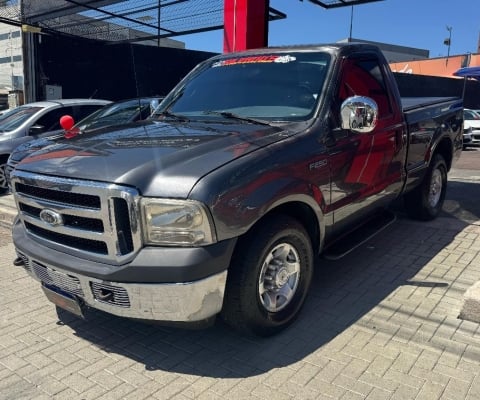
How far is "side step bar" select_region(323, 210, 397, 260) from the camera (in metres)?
4.05

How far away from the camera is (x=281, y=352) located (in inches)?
130

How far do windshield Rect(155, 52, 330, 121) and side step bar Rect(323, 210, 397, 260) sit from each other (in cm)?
115

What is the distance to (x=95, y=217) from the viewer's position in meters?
2.84

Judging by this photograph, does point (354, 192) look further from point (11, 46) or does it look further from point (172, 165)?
point (11, 46)

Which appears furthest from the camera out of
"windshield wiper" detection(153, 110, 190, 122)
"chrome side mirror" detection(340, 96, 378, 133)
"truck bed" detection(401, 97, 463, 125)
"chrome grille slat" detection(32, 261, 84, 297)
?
"truck bed" detection(401, 97, 463, 125)

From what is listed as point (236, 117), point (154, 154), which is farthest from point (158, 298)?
point (236, 117)

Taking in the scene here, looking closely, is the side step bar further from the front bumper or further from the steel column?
the steel column

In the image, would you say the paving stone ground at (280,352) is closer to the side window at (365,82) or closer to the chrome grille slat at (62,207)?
the chrome grille slat at (62,207)

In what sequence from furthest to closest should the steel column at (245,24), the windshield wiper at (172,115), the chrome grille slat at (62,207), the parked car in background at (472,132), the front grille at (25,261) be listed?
1. the parked car in background at (472,132)
2. the steel column at (245,24)
3. the windshield wiper at (172,115)
4. the front grille at (25,261)
5. the chrome grille slat at (62,207)

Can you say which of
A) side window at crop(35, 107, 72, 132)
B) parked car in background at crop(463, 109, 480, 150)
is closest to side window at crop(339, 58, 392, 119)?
side window at crop(35, 107, 72, 132)

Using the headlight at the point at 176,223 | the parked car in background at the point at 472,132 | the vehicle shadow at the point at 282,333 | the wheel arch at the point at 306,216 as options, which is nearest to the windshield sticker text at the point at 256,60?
the wheel arch at the point at 306,216

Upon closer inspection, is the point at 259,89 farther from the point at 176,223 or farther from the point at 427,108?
the point at 427,108

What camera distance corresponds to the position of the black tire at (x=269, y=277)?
3.04 m

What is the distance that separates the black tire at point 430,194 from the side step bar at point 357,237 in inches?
→ 42.1
